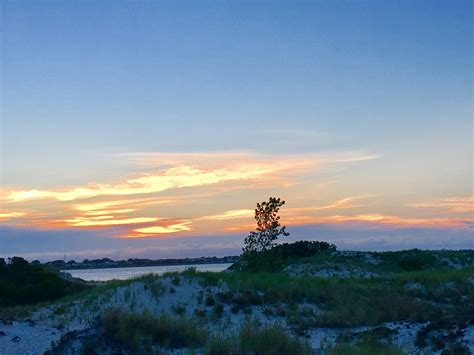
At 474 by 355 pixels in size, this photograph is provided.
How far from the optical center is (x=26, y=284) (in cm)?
3962

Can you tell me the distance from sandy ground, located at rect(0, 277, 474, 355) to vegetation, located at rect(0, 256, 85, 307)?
8520mm

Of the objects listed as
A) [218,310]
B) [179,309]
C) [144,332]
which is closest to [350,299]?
[218,310]

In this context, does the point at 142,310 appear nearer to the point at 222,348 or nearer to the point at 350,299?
the point at 350,299

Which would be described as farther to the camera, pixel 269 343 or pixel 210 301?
pixel 210 301

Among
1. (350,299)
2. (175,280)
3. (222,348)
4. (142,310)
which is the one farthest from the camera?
(175,280)

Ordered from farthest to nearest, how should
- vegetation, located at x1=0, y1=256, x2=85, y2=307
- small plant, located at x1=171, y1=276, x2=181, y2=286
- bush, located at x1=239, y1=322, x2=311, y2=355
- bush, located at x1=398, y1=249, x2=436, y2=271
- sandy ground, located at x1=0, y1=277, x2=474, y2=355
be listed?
1. bush, located at x1=398, y1=249, x2=436, y2=271
2. vegetation, located at x1=0, y1=256, x2=85, y2=307
3. small plant, located at x1=171, y1=276, x2=181, y2=286
4. sandy ground, located at x1=0, y1=277, x2=474, y2=355
5. bush, located at x1=239, y1=322, x2=311, y2=355

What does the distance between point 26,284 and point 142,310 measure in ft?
53.9

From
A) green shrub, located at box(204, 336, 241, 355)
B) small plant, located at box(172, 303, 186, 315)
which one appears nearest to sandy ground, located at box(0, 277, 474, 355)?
small plant, located at box(172, 303, 186, 315)

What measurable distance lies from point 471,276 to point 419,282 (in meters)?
4.82

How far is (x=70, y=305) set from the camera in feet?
96.0

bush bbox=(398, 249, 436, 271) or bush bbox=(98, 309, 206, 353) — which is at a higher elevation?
bush bbox=(398, 249, 436, 271)

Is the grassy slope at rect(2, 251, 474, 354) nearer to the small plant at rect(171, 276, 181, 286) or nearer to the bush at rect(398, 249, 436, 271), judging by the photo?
the small plant at rect(171, 276, 181, 286)

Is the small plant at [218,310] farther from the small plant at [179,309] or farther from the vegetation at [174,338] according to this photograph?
the vegetation at [174,338]

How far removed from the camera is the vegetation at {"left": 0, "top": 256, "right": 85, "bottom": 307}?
3775cm
